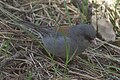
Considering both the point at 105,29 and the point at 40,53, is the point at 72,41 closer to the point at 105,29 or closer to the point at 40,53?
the point at 40,53

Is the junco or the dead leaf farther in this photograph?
the dead leaf

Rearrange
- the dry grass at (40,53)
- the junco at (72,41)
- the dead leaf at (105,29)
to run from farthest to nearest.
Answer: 1. the dead leaf at (105,29)
2. the junco at (72,41)
3. the dry grass at (40,53)

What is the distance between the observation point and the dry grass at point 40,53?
335 centimetres

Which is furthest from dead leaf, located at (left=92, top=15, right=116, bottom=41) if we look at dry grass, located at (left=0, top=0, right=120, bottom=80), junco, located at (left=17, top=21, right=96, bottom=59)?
junco, located at (left=17, top=21, right=96, bottom=59)

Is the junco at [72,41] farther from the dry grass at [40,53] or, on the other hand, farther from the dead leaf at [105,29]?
the dead leaf at [105,29]

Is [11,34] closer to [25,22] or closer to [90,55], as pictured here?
[25,22]

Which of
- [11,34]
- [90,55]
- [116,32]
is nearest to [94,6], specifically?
[116,32]

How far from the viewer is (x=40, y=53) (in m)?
3.66

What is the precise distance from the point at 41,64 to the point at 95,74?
54 cm

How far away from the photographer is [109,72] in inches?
134

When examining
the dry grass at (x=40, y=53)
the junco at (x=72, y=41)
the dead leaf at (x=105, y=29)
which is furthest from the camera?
the dead leaf at (x=105, y=29)

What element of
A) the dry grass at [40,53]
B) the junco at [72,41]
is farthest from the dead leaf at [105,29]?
the junco at [72,41]

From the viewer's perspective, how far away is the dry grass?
3.35 metres

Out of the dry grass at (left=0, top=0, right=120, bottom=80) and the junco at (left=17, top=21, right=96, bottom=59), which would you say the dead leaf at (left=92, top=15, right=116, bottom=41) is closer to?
the dry grass at (left=0, top=0, right=120, bottom=80)
